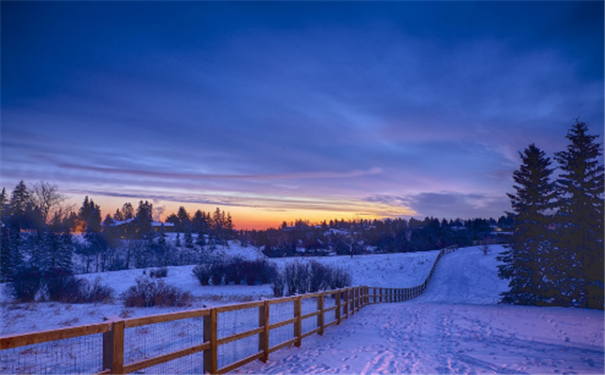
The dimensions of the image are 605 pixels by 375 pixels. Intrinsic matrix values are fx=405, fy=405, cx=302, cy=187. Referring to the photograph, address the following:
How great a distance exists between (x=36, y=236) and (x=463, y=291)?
51978 millimetres

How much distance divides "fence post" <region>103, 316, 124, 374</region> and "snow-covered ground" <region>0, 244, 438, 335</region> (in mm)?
263

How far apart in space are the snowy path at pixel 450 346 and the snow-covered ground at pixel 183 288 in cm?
218

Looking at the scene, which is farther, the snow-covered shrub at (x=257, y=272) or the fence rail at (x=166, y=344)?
the snow-covered shrub at (x=257, y=272)

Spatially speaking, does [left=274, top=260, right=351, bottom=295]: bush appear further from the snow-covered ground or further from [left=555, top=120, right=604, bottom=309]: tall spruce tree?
[left=555, top=120, right=604, bottom=309]: tall spruce tree

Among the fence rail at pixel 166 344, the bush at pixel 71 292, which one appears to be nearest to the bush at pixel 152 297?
the bush at pixel 71 292

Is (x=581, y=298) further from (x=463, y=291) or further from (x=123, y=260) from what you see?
(x=123, y=260)

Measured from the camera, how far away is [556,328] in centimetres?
1372

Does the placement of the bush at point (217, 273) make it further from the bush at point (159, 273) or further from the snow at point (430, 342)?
the snow at point (430, 342)

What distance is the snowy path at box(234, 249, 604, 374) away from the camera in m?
7.97

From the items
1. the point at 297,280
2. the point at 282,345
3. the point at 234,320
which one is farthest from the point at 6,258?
the point at 282,345

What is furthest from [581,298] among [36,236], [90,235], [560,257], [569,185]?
[90,235]

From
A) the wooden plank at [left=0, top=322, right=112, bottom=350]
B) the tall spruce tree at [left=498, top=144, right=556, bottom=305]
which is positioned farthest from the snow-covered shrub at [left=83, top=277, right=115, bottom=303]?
the tall spruce tree at [left=498, top=144, right=556, bottom=305]

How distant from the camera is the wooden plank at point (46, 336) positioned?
371cm

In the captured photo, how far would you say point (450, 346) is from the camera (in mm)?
10219
